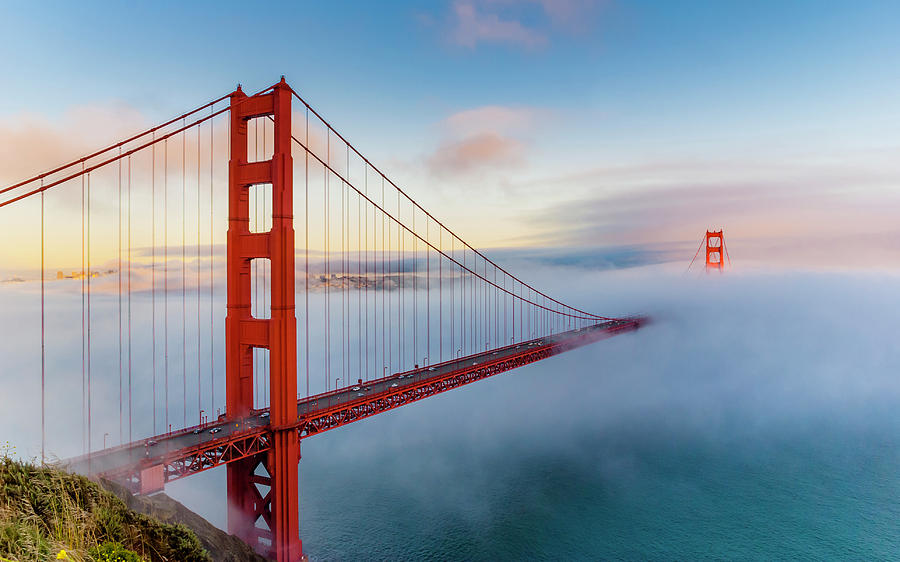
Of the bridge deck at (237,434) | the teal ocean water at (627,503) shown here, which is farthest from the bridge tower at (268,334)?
the teal ocean water at (627,503)

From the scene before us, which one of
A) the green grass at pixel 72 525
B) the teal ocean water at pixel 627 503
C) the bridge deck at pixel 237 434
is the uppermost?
the green grass at pixel 72 525

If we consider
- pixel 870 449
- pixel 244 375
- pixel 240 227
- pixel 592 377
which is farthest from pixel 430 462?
pixel 592 377

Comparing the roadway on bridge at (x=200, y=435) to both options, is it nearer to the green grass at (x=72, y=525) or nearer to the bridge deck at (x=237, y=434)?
the bridge deck at (x=237, y=434)

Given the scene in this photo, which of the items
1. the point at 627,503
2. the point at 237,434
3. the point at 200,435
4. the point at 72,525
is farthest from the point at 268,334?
the point at 627,503

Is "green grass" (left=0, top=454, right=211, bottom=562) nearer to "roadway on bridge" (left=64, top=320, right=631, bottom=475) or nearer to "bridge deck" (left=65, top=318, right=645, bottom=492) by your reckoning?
"roadway on bridge" (left=64, top=320, right=631, bottom=475)

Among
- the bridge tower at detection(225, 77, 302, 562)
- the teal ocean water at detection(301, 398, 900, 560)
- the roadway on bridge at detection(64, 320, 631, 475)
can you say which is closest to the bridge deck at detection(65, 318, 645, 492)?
the roadway on bridge at detection(64, 320, 631, 475)

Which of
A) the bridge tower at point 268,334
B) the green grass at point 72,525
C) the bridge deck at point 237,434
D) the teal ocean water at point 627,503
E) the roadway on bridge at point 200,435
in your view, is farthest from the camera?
the teal ocean water at point 627,503
